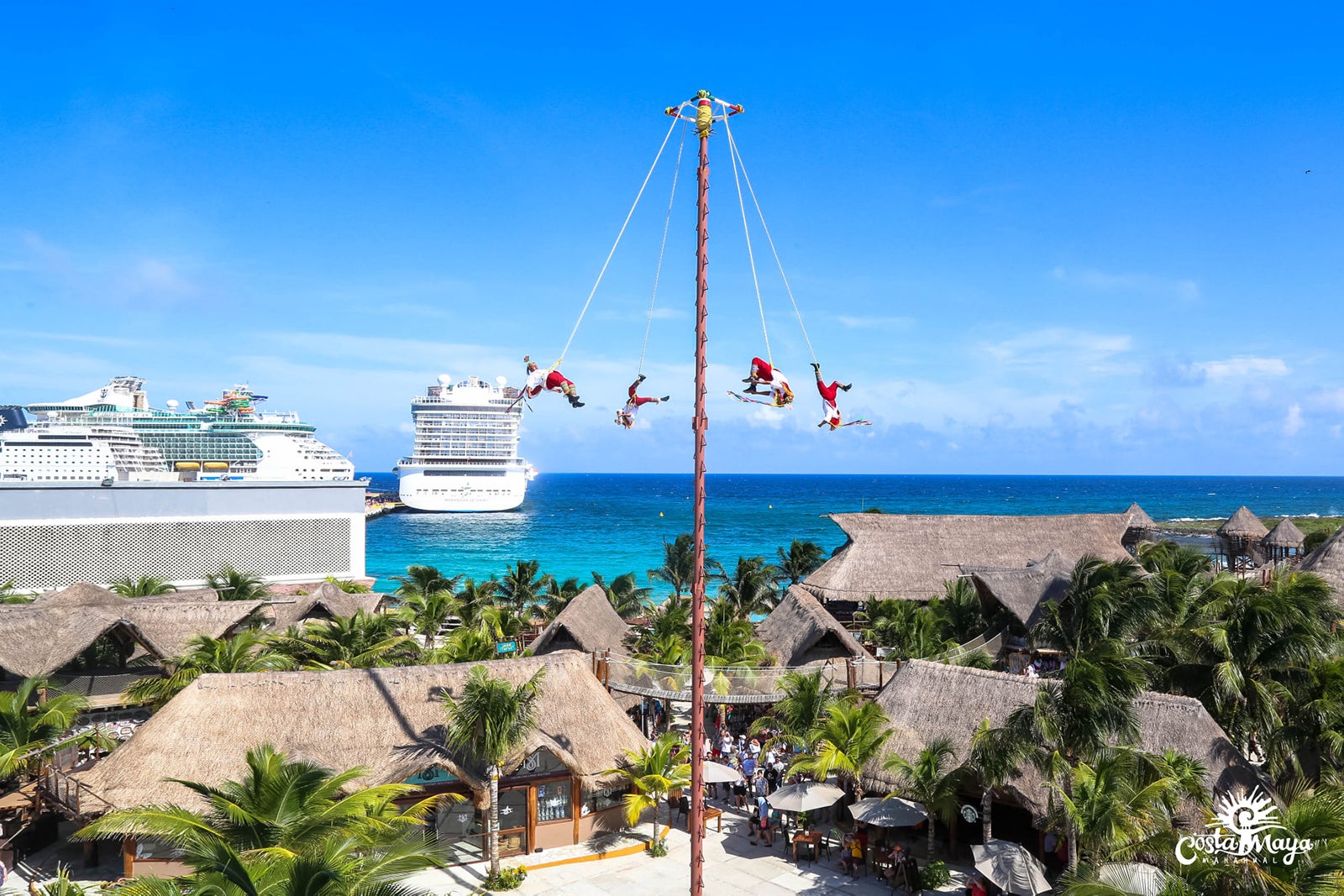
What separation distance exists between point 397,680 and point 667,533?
8537cm

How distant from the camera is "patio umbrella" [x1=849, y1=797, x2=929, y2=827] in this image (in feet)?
47.1

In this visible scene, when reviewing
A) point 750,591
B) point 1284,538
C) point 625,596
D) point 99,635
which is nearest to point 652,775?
point 99,635

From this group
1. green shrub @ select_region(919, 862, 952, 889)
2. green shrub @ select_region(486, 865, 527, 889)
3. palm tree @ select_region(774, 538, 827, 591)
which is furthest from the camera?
palm tree @ select_region(774, 538, 827, 591)

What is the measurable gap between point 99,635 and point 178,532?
2312 centimetres

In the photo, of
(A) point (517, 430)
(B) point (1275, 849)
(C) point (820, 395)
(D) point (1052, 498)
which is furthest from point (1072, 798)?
(D) point (1052, 498)

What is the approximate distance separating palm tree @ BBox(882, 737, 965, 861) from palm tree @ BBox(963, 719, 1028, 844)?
41 centimetres

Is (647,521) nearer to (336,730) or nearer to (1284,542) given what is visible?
(1284,542)

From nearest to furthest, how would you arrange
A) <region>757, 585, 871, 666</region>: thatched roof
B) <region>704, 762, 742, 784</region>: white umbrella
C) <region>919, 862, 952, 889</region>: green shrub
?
<region>919, 862, 952, 889</region>: green shrub, <region>704, 762, 742, 784</region>: white umbrella, <region>757, 585, 871, 666</region>: thatched roof

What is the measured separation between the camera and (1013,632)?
1085 inches

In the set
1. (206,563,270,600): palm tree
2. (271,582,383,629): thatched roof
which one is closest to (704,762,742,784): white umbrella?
(271,582,383,629): thatched roof

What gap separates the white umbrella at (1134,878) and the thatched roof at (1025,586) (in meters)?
17.6

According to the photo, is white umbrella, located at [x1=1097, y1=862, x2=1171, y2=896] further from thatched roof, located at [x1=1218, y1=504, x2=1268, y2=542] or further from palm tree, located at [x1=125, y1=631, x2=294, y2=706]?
thatched roof, located at [x1=1218, y1=504, x2=1268, y2=542]

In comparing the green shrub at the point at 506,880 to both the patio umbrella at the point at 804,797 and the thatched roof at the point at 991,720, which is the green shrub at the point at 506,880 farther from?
the thatched roof at the point at 991,720

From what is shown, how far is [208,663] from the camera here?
18875 millimetres
